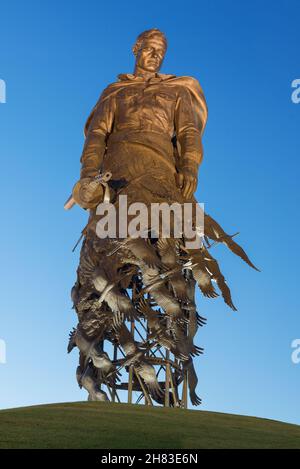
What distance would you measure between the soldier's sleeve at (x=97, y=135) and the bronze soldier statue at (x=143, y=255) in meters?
0.03

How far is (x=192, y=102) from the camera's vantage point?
59.1 feet

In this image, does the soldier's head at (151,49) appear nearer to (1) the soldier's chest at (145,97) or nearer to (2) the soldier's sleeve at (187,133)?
(1) the soldier's chest at (145,97)

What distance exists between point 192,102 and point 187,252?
354cm

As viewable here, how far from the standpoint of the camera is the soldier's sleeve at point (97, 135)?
16734mm

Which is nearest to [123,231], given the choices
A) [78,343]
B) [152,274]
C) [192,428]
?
[152,274]

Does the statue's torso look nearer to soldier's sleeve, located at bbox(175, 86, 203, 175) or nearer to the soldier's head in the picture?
soldier's sleeve, located at bbox(175, 86, 203, 175)

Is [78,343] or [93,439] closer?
[93,439]

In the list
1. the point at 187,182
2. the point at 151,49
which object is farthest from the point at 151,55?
the point at 187,182

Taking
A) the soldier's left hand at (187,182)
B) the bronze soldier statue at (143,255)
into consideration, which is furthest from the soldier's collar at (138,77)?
the soldier's left hand at (187,182)

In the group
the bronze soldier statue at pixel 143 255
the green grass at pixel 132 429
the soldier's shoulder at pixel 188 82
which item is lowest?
the green grass at pixel 132 429

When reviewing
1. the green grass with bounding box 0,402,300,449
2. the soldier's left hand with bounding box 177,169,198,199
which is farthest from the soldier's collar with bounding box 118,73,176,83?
the green grass with bounding box 0,402,300,449

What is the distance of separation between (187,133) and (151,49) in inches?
79.3

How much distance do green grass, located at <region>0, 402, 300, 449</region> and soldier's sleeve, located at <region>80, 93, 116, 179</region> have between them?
210 inches

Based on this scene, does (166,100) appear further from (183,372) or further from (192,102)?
(183,372)
